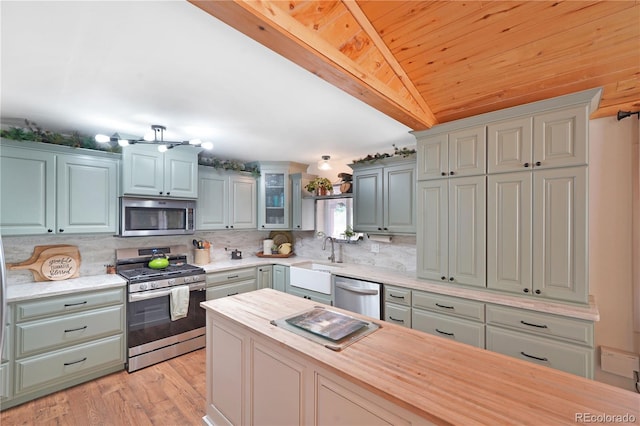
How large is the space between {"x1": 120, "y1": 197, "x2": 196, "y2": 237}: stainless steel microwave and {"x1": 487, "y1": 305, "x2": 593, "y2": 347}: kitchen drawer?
341 cm

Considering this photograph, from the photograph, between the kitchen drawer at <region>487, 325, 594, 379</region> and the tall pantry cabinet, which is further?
the tall pantry cabinet

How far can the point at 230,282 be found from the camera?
12.2ft

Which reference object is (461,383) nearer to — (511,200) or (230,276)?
(511,200)

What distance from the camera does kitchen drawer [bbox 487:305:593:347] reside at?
74.5 inches

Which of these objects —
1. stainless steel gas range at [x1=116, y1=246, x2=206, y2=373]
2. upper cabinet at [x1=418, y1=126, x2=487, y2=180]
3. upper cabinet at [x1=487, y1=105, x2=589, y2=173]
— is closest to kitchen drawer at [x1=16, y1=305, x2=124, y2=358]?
stainless steel gas range at [x1=116, y1=246, x2=206, y2=373]

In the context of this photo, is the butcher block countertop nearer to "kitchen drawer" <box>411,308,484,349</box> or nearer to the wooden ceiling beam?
"kitchen drawer" <box>411,308,484,349</box>

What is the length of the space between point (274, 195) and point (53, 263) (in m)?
Answer: 2.67

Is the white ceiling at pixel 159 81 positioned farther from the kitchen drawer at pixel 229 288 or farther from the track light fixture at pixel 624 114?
the kitchen drawer at pixel 229 288

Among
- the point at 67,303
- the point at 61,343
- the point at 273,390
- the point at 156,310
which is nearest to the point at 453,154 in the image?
the point at 273,390

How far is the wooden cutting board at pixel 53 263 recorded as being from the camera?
9.12 feet

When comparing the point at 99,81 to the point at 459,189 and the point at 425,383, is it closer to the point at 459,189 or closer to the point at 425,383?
the point at 425,383

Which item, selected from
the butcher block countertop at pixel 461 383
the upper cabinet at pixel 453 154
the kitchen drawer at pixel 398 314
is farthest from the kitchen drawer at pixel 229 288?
the upper cabinet at pixel 453 154

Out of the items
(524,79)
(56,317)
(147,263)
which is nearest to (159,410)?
(56,317)

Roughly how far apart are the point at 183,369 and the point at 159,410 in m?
0.64
